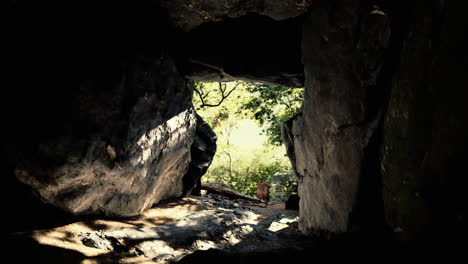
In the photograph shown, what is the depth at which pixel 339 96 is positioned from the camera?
183 inches

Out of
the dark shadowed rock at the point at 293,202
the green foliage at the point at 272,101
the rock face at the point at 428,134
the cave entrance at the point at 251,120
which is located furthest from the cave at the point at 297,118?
the dark shadowed rock at the point at 293,202

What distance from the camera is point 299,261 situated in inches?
145

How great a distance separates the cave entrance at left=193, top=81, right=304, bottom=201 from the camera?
36.8 ft

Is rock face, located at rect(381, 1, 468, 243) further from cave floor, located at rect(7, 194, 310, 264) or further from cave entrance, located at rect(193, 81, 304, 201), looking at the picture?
cave entrance, located at rect(193, 81, 304, 201)

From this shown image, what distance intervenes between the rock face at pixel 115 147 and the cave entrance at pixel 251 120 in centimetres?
385

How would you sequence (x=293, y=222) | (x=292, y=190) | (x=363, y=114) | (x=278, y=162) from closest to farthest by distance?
(x=363, y=114)
(x=293, y=222)
(x=292, y=190)
(x=278, y=162)

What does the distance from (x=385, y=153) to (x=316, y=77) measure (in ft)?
6.50

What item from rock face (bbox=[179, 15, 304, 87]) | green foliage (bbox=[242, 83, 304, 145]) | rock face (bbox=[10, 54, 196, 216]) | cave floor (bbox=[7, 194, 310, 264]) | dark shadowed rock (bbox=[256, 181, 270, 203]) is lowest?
dark shadowed rock (bbox=[256, 181, 270, 203])

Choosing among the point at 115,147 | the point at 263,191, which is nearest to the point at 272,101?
the point at 263,191

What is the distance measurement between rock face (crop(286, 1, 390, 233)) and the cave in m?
0.02

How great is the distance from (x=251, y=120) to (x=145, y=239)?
1237 centimetres

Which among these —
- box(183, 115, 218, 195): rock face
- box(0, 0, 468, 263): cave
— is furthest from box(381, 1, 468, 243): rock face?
box(183, 115, 218, 195): rock face

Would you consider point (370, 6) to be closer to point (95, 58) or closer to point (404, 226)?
point (404, 226)

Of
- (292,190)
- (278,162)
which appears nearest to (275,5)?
(292,190)
